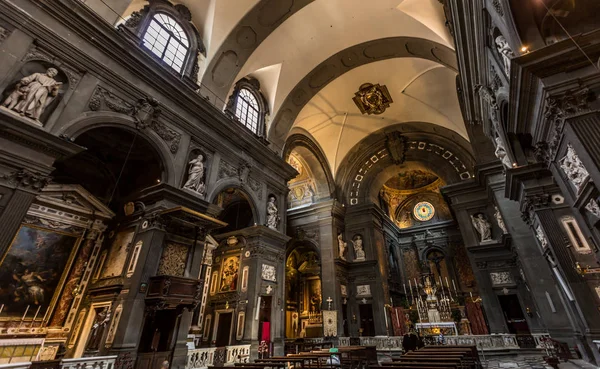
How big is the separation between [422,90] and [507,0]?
1089cm

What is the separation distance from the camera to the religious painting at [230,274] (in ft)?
35.7

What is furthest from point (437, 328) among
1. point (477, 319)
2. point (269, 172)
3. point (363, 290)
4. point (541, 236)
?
point (269, 172)

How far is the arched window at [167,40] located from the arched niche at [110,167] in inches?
115

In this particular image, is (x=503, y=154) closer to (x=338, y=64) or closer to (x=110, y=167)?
(x=338, y=64)

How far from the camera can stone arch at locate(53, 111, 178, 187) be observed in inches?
230

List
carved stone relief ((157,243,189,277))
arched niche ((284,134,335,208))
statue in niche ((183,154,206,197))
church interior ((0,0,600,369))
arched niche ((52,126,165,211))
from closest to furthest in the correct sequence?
church interior ((0,0,600,369)) → carved stone relief ((157,243,189,277)) → statue in niche ((183,154,206,197)) → arched niche ((52,126,165,211)) → arched niche ((284,134,335,208))

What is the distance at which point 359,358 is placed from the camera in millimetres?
7820

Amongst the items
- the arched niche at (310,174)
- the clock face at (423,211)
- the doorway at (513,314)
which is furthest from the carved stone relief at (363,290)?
the clock face at (423,211)

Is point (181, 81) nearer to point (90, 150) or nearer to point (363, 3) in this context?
point (90, 150)

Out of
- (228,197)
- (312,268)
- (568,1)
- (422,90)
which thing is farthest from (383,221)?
(568,1)

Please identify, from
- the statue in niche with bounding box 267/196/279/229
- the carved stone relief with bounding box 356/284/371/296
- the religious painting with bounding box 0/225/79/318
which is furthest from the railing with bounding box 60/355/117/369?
the carved stone relief with bounding box 356/284/371/296

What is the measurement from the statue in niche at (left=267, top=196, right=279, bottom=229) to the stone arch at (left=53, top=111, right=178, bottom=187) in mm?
4553

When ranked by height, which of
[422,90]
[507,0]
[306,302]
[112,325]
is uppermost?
[422,90]

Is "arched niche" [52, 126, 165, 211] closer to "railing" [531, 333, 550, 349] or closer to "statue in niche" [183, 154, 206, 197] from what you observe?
"statue in niche" [183, 154, 206, 197]
